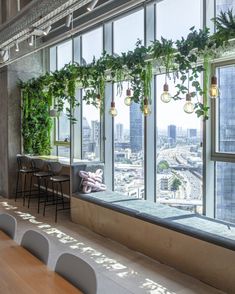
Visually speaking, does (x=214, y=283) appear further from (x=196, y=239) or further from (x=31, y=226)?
(x=31, y=226)

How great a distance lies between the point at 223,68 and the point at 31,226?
3531mm

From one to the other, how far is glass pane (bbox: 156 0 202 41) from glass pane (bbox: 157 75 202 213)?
0.65 m

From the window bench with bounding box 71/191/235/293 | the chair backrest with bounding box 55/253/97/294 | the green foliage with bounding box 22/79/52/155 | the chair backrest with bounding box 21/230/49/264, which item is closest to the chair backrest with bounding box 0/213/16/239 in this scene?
the chair backrest with bounding box 21/230/49/264

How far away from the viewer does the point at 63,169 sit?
628 cm

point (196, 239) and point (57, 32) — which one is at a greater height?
point (57, 32)

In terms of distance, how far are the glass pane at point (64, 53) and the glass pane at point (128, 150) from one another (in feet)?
6.98

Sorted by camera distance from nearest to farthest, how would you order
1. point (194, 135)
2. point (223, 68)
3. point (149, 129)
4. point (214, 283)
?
point (214, 283), point (223, 68), point (194, 135), point (149, 129)

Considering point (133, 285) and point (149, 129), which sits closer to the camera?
point (133, 285)

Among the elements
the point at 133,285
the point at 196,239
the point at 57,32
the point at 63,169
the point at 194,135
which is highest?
the point at 57,32

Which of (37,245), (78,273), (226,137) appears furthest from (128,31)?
(78,273)

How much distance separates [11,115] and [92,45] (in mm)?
2327

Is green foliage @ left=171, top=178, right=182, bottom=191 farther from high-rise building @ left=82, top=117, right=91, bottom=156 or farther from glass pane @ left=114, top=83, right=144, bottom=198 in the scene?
high-rise building @ left=82, top=117, right=91, bottom=156

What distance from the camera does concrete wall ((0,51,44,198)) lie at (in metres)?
7.00

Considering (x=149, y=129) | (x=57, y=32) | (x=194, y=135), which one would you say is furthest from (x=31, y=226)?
(x=57, y=32)
